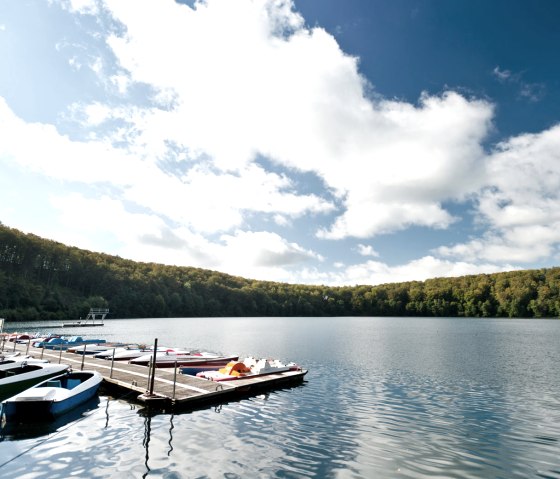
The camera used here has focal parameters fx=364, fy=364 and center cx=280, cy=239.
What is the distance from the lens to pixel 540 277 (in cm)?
19212

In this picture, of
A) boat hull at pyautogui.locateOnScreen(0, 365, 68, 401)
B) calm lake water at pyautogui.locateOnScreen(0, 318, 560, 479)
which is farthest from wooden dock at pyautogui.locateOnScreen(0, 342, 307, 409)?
boat hull at pyautogui.locateOnScreen(0, 365, 68, 401)

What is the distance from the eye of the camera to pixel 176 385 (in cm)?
2597

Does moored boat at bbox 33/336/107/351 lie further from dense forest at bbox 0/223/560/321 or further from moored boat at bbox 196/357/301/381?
dense forest at bbox 0/223/560/321

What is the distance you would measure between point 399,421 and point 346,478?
8.39 metres

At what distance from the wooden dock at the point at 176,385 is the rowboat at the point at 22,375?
383cm

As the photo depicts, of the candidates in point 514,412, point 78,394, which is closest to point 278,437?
point 78,394

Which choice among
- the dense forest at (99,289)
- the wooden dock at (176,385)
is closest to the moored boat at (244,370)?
the wooden dock at (176,385)

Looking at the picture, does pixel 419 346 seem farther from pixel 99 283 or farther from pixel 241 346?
pixel 99 283

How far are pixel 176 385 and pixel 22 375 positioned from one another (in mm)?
10126

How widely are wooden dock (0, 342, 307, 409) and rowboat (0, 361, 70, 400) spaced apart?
12.6 ft

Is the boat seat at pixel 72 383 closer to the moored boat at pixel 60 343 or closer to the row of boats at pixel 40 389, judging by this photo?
the row of boats at pixel 40 389

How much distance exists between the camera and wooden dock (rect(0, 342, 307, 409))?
22.8 m

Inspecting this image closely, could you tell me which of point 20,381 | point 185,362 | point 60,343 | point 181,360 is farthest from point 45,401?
point 60,343

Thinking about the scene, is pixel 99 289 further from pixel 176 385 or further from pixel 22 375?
pixel 176 385
